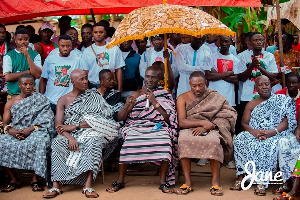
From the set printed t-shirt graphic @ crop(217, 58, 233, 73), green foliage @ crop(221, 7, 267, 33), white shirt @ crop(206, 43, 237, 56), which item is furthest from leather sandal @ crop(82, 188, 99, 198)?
green foliage @ crop(221, 7, 267, 33)

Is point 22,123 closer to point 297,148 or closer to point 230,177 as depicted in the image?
point 230,177

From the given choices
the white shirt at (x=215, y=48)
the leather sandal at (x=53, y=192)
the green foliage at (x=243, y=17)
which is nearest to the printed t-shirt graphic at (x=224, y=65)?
the white shirt at (x=215, y=48)

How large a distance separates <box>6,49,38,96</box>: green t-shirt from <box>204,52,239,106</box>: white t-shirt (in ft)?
9.78

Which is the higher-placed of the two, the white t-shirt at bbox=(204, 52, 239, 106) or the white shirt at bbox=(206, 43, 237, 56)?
the white shirt at bbox=(206, 43, 237, 56)

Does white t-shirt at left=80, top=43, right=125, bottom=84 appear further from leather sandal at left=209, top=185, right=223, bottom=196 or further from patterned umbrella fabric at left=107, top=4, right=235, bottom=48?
leather sandal at left=209, top=185, right=223, bottom=196

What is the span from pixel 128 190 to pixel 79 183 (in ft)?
2.37

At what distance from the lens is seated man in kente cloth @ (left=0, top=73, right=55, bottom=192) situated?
6.81 m

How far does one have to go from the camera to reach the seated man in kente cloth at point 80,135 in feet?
21.8

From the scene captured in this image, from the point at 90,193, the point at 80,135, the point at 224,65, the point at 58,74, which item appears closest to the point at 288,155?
the point at 224,65

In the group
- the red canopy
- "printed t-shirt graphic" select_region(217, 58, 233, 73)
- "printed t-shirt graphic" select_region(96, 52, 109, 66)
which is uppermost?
the red canopy

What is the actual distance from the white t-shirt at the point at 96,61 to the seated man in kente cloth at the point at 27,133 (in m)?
0.99

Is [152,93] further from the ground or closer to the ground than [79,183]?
further from the ground

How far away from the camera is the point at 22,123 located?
7.17 m

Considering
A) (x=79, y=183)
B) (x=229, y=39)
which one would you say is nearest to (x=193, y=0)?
(x=229, y=39)
